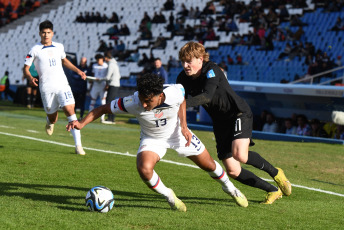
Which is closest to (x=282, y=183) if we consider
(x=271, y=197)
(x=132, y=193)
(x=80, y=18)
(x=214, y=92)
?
(x=271, y=197)

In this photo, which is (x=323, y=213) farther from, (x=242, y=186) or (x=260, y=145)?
(x=260, y=145)

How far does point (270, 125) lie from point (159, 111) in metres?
12.2

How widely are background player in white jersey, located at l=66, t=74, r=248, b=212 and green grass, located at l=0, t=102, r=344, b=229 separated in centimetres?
43

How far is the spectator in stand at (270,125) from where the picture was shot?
1762 centimetres

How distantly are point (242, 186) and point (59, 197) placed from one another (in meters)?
2.80

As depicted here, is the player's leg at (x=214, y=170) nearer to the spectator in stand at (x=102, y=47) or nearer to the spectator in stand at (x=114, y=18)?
the spectator in stand at (x=102, y=47)

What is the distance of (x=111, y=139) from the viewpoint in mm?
14062

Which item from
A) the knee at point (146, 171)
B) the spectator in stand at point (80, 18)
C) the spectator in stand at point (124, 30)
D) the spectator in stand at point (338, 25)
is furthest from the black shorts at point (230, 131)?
the spectator in stand at point (80, 18)

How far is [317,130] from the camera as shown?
16.8 m

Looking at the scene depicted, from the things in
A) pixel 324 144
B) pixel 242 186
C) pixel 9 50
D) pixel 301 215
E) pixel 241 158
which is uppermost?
pixel 241 158

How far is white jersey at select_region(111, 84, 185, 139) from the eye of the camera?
5.88 m

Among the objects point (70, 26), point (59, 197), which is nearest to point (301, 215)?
point (59, 197)

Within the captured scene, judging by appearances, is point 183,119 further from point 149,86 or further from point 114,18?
point 114,18

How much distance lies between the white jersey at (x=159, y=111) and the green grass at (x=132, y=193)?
2.76 ft
